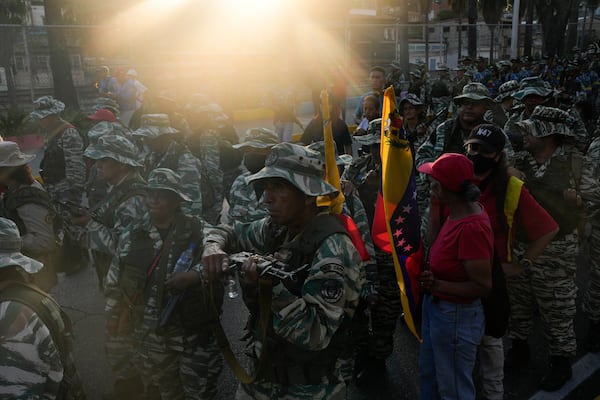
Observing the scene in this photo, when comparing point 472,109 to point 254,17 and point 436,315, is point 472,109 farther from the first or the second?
point 254,17

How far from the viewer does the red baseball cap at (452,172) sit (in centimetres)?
287

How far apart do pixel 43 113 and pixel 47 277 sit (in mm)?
2366

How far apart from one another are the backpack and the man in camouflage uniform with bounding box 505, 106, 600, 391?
3302mm

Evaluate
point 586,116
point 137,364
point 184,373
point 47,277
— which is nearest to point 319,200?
point 184,373

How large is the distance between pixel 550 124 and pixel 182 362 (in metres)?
3.28

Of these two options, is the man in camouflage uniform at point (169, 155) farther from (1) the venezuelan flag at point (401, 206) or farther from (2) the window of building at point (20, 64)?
(2) the window of building at point (20, 64)

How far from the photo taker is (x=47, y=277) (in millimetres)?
4508

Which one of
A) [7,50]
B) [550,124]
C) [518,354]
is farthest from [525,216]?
[7,50]

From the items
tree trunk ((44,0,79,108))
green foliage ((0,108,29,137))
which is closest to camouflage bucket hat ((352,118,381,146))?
tree trunk ((44,0,79,108))

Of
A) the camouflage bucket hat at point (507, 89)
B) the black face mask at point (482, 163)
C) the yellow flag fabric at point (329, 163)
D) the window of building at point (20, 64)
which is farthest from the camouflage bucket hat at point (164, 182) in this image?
the window of building at point (20, 64)

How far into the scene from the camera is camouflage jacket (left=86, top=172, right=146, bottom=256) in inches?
145

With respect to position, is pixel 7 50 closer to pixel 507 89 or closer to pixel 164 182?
pixel 507 89

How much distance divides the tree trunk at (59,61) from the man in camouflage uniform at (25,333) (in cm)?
1293

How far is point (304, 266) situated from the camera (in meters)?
2.15
